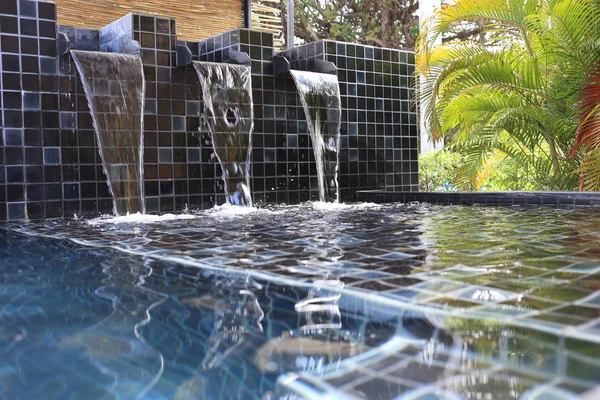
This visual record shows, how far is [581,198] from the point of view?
5012 millimetres

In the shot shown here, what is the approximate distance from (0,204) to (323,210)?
259 centimetres

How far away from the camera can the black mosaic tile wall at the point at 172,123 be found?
199 inches

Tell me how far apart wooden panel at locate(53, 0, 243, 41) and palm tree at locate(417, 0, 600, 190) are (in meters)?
2.61

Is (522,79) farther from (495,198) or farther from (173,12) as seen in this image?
(173,12)

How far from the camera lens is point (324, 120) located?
6.74 metres

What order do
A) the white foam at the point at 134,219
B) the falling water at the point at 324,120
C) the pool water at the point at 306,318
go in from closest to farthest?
the pool water at the point at 306,318 → the white foam at the point at 134,219 → the falling water at the point at 324,120

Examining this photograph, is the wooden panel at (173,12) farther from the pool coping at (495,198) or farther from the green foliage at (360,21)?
the green foliage at (360,21)

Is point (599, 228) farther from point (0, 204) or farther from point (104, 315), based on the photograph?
point (0, 204)

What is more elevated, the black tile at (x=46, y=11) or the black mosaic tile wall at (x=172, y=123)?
the black tile at (x=46, y=11)

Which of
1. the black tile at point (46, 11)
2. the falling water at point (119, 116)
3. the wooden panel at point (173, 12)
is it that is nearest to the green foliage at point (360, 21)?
the wooden panel at point (173, 12)

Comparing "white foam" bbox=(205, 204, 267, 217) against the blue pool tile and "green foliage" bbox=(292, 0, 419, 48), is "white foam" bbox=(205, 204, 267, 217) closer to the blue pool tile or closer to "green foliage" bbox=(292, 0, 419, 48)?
the blue pool tile

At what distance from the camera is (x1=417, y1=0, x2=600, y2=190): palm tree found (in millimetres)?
5980

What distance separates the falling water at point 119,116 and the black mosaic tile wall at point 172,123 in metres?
0.13

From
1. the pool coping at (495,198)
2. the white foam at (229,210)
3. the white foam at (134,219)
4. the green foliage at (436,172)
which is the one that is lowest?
the white foam at (134,219)
